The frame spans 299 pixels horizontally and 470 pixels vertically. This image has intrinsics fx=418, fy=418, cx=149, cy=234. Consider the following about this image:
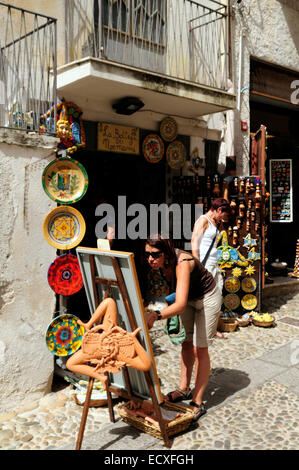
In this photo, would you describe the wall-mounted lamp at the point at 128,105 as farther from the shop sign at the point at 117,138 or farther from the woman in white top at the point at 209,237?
the woman in white top at the point at 209,237

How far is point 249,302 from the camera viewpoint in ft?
22.1

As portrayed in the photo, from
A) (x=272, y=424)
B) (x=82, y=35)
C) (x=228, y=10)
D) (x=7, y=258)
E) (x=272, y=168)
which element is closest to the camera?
(x=272, y=424)

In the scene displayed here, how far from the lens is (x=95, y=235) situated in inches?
254

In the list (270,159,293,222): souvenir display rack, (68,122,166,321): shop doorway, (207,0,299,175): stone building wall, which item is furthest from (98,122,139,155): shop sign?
(270,159,293,222): souvenir display rack

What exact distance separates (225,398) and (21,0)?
521 cm

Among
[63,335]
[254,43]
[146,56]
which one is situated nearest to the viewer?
[63,335]

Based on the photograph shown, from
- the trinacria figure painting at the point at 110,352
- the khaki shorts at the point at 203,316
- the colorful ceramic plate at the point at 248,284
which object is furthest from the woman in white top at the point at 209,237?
the trinacria figure painting at the point at 110,352

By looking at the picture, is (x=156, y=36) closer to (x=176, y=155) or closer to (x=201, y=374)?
(x=176, y=155)

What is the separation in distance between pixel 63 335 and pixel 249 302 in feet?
11.6

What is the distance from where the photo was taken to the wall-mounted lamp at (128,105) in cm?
581

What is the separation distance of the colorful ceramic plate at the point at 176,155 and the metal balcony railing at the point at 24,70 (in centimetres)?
227

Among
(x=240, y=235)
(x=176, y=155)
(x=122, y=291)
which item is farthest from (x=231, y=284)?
(x=122, y=291)

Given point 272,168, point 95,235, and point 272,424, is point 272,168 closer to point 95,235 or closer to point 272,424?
point 95,235

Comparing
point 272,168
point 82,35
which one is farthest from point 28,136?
point 272,168
